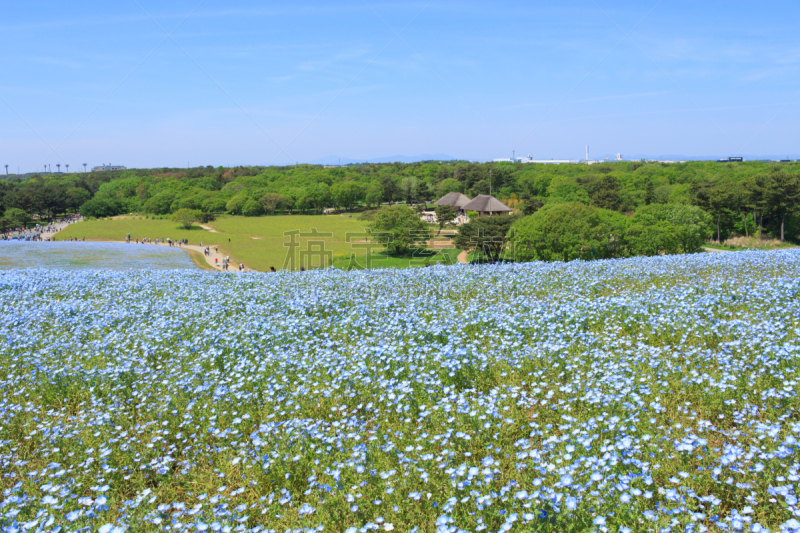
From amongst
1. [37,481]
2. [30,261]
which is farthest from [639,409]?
[30,261]

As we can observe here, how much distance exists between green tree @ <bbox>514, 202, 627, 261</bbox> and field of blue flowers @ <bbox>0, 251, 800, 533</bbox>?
1294 inches

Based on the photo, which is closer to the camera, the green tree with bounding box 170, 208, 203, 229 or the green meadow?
the green meadow

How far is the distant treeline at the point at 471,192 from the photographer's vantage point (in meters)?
75.3

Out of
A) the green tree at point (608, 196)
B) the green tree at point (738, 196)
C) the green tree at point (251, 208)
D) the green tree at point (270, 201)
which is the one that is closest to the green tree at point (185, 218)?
the green tree at point (251, 208)

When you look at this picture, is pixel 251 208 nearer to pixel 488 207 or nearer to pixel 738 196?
pixel 488 207

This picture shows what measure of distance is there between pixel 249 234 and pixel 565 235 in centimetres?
5118

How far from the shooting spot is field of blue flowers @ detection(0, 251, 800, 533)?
3.85 metres

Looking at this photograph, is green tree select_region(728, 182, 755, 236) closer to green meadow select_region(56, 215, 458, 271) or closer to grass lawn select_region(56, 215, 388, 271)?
green meadow select_region(56, 215, 458, 271)

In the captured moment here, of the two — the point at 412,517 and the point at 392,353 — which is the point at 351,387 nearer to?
the point at 392,353

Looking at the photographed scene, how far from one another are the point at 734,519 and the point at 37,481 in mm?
6003

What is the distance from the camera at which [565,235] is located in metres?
42.6

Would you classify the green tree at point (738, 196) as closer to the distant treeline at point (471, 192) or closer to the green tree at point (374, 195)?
the distant treeline at point (471, 192)

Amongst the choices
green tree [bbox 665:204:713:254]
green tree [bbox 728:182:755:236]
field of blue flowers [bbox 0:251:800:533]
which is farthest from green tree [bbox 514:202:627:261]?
green tree [bbox 728:182:755:236]

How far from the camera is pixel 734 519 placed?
Result: 325cm
